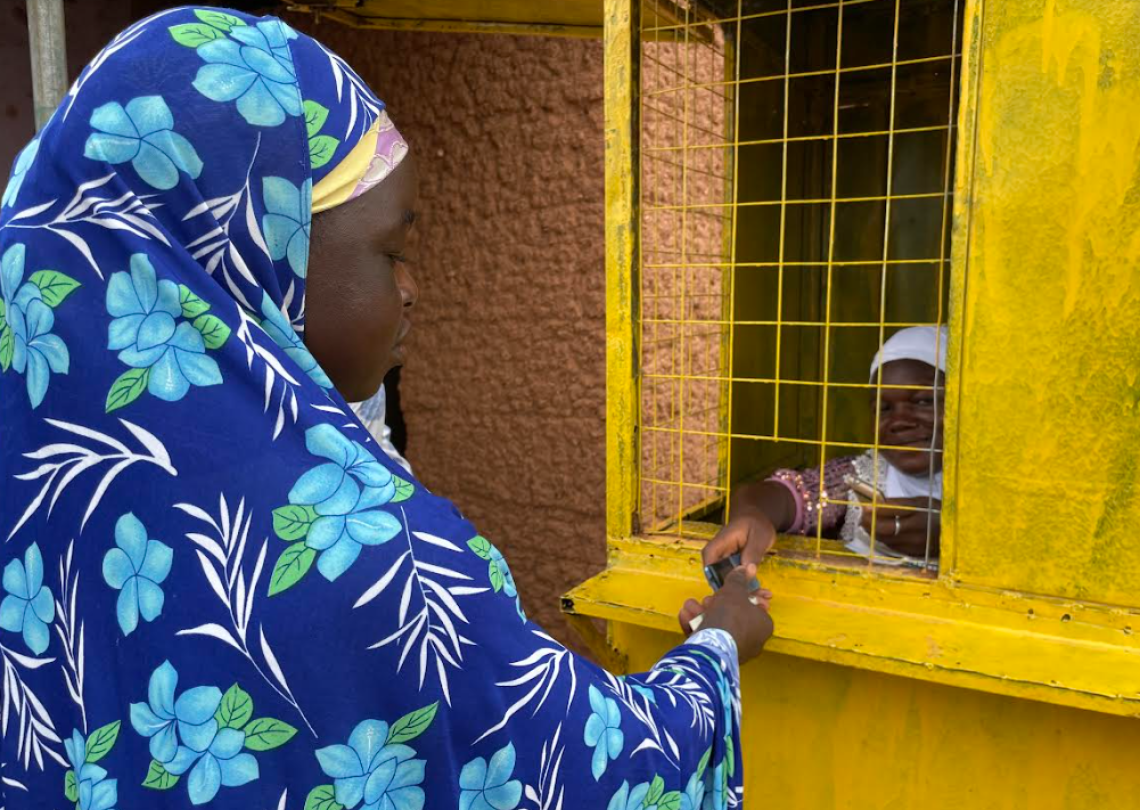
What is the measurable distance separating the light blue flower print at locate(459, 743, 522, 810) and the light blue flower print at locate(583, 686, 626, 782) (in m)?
0.10

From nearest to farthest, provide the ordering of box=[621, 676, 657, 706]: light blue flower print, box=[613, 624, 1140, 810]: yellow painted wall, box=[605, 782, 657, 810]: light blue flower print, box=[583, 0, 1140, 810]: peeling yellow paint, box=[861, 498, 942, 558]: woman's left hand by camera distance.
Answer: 1. box=[605, 782, 657, 810]: light blue flower print
2. box=[621, 676, 657, 706]: light blue flower print
3. box=[583, 0, 1140, 810]: peeling yellow paint
4. box=[613, 624, 1140, 810]: yellow painted wall
5. box=[861, 498, 942, 558]: woman's left hand

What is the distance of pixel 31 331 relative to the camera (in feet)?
2.64

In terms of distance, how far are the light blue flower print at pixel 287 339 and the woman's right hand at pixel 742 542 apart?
3.57ft

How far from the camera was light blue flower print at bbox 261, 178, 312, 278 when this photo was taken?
33.8 inches

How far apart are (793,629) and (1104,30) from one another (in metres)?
1.16

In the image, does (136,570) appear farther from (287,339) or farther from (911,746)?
(911,746)

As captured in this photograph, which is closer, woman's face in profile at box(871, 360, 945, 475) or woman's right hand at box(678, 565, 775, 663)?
woman's right hand at box(678, 565, 775, 663)

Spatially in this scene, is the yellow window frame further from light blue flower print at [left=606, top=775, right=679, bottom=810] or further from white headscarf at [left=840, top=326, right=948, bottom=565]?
light blue flower print at [left=606, top=775, right=679, bottom=810]

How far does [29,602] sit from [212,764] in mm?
258

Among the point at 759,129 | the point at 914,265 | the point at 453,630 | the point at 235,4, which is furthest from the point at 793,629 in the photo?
the point at 235,4

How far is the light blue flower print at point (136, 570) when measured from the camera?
0.80 meters

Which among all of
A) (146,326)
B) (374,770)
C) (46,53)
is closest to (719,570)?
(374,770)

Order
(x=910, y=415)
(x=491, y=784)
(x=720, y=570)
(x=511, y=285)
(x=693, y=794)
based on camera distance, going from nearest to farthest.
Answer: (x=491, y=784) < (x=693, y=794) < (x=720, y=570) < (x=910, y=415) < (x=511, y=285)

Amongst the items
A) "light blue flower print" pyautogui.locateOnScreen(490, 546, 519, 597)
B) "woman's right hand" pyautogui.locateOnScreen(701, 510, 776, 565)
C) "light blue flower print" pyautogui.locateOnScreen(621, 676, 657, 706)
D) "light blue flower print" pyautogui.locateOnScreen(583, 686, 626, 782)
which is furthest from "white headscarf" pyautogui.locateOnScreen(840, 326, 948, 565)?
"light blue flower print" pyautogui.locateOnScreen(490, 546, 519, 597)
